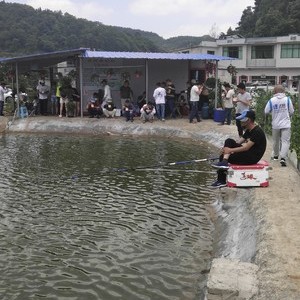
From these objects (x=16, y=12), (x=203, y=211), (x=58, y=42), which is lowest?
(x=203, y=211)

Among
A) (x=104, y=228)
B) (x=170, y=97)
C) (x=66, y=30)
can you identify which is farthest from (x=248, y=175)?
(x=66, y=30)

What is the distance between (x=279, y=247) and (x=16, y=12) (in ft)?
226

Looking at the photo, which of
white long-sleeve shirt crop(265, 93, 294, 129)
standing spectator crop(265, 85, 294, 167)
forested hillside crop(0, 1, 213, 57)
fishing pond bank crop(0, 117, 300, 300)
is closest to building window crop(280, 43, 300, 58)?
forested hillside crop(0, 1, 213, 57)

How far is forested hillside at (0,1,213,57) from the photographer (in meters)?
61.1

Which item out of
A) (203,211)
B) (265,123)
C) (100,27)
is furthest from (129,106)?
(100,27)

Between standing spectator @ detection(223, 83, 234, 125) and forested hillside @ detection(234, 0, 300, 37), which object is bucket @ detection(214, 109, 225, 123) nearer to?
standing spectator @ detection(223, 83, 234, 125)

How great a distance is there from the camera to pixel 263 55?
5497 centimetres

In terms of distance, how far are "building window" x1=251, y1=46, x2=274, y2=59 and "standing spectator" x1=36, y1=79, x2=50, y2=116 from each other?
4060 centimetres

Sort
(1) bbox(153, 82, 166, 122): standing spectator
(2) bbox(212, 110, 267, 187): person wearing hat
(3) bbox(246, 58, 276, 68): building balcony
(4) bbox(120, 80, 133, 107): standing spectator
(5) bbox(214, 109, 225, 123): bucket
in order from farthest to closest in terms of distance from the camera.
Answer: (3) bbox(246, 58, 276, 68): building balcony → (4) bbox(120, 80, 133, 107): standing spectator → (1) bbox(153, 82, 166, 122): standing spectator → (5) bbox(214, 109, 225, 123): bucket → (2) bbox(212, 110, 267, 187): person wearing hat

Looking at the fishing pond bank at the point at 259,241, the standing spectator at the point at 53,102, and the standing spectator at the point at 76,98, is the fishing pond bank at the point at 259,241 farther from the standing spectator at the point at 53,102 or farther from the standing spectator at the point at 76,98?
the standing spectator at the point at 53,102

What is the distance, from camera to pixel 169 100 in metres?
18.2

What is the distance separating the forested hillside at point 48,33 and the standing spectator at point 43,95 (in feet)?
127

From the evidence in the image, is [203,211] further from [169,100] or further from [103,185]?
[169,100]

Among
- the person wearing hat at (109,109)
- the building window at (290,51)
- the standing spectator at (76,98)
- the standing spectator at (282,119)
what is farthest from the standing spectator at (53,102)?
the building window at (290,51)
